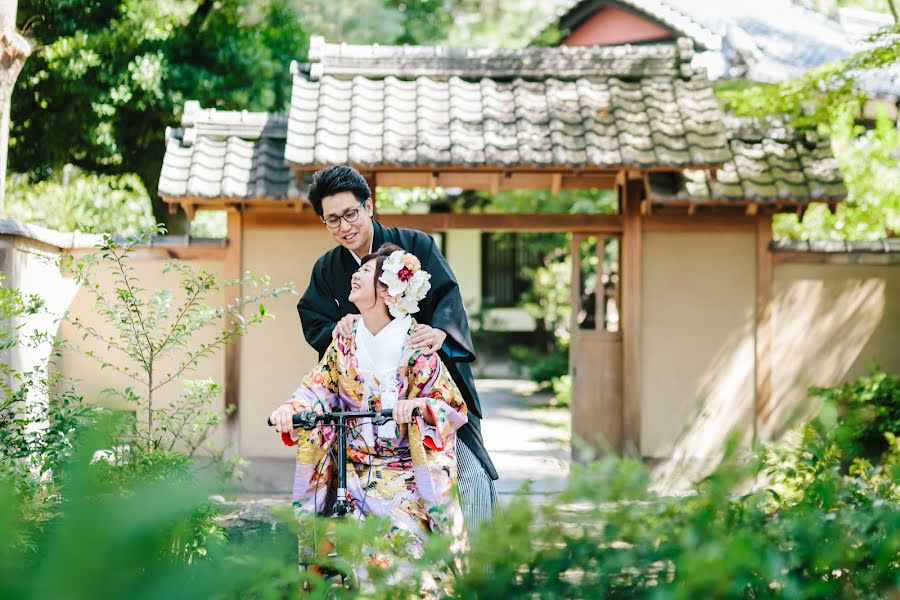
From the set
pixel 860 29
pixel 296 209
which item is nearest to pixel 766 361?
pixel 296 209

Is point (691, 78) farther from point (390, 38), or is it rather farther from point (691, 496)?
point (390, 38)

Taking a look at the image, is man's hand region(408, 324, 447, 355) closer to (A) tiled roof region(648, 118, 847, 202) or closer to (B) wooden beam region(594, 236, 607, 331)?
(A) tiled roof region(648, 118, 847, 202)

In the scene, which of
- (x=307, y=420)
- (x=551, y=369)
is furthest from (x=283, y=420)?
(x=551, y=369)

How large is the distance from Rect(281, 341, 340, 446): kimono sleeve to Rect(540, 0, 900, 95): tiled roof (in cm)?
1136

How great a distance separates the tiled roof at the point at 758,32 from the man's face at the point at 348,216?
10975 millimetres

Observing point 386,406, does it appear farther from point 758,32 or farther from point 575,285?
point 758,32

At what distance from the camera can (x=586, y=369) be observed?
26.9 feet

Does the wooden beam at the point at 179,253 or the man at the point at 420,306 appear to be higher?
the wooden beam at the point at 179,253

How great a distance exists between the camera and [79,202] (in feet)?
44.3

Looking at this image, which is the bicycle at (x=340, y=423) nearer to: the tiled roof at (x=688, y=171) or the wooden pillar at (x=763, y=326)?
the tiled roof at (x=688, y=171)

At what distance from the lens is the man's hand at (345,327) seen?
357 centimetres

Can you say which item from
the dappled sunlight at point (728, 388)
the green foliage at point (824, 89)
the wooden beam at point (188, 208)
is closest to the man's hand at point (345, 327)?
the wooden beam at point (188, 208)

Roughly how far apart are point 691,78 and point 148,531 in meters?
7.69

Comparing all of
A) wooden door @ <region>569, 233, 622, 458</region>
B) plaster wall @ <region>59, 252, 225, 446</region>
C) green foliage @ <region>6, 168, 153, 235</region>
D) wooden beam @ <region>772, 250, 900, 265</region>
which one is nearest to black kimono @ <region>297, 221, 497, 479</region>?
plaster wall @ <region>59, 252, 225, 446</region>
